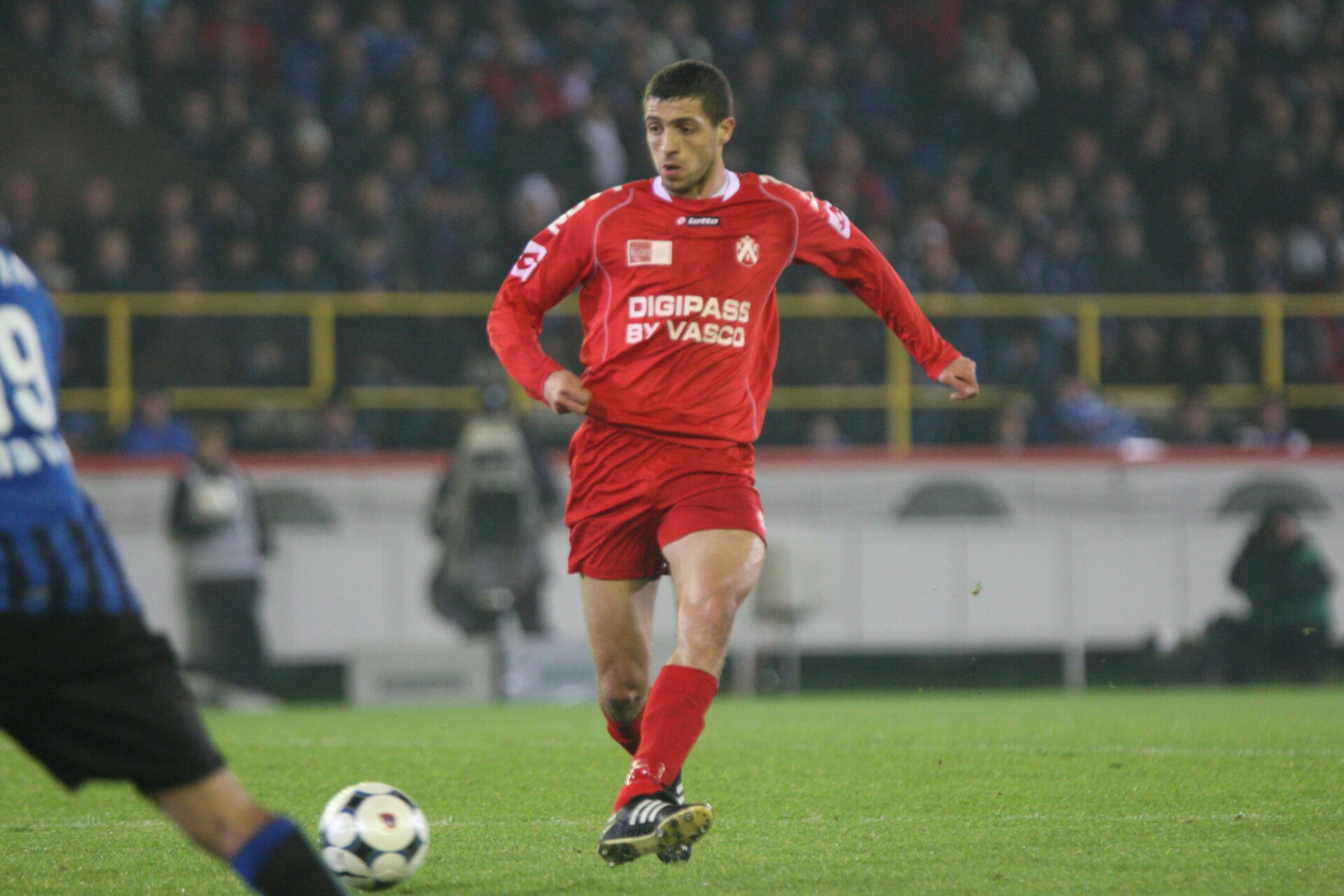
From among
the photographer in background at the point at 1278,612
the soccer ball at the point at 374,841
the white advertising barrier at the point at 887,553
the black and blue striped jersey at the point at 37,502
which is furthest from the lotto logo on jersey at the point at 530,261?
the photographer in background at the point at 1278,612

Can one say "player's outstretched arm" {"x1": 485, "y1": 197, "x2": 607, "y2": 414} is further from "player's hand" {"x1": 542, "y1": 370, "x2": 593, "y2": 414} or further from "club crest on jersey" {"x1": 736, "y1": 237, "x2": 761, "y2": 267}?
"club crest on jersey" {"x1": 736, "y1": 237, "x2": 761, "y2": 267}

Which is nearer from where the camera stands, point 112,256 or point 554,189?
point 112,256

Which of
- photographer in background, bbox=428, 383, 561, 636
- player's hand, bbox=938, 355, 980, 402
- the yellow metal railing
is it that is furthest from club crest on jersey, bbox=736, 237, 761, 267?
the yellow metal railing

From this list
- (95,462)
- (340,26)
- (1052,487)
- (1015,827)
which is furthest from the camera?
(340,26)

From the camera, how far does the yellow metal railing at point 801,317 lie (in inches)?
546

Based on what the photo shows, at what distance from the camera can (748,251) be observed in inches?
202

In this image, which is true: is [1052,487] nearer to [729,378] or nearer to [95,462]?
[95,462]

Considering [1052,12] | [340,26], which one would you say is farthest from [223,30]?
[1052,12]

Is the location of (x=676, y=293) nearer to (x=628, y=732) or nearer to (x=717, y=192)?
(x=717, y=192)

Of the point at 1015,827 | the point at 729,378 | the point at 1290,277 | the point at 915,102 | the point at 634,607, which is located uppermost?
the point at 915,102

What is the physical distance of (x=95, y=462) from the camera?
13.4m

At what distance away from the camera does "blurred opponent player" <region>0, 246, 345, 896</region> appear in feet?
10.6

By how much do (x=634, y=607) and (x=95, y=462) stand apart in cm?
939

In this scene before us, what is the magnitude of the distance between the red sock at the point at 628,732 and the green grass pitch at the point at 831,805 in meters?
0.31
